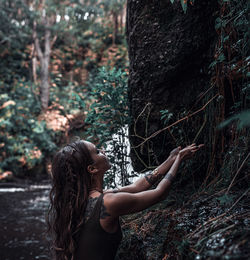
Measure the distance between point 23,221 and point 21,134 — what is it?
485cm

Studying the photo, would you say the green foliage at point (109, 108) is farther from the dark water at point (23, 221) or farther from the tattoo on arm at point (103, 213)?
the tattoo on arm at point (103, 213)

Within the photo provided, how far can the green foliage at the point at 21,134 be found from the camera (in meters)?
9.16

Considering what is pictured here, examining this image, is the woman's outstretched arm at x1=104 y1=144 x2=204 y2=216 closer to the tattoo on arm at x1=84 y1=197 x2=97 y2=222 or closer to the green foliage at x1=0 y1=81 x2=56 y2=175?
the tattoo on arm at x1=84 y1=197 x2=97 y2=222

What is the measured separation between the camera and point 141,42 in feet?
9.02

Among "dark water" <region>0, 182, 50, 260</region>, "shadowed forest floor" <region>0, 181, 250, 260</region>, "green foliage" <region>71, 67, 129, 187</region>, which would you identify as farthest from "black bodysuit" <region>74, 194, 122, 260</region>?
"green foliage" <region>71, 67, 129, 187</region>

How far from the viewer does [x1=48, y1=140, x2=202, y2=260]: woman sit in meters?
1.62

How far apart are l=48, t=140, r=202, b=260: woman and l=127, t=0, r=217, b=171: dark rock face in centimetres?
81

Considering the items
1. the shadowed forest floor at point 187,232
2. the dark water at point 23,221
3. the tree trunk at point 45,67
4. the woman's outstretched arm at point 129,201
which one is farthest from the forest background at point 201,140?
the tree trunk at point 45,67

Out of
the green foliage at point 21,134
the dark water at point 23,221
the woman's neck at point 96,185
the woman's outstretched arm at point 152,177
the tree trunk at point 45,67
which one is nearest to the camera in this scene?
the woman's neck at point 96,185

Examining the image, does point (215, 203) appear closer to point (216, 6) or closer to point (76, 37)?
point (216, 6)

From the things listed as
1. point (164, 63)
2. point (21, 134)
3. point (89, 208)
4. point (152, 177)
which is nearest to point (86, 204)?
point (89, 208)

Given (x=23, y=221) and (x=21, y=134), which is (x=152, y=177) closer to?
(x=23, y=221)

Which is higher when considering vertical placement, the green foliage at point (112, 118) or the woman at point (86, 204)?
the green foliage at point (112, 118)

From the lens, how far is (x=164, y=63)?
8.45 feet
